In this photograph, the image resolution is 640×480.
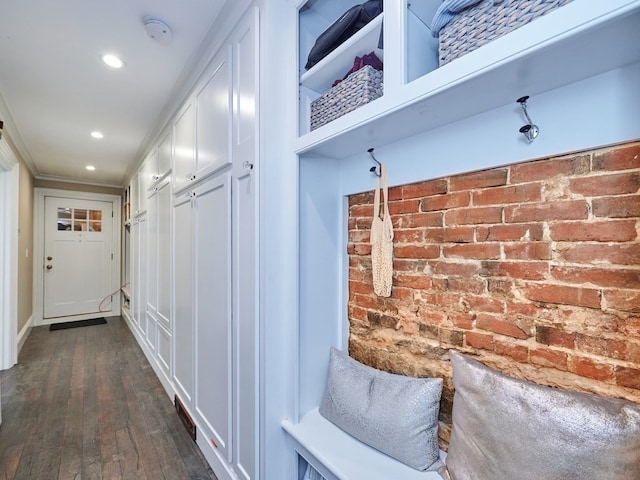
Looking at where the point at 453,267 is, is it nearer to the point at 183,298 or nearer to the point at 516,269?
the point at 516,269

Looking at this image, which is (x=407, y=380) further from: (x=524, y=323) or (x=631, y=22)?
(x=631, y=22)

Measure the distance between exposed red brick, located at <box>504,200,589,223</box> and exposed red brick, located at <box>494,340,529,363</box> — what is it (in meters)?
0.36

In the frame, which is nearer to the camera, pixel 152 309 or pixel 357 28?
pixel 357 28

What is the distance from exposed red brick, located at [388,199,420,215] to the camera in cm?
118

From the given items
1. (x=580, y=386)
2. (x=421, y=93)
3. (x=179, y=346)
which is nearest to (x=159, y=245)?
(x=179, y=346)

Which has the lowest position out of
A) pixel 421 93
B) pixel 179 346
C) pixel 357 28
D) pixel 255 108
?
pixel 179 346

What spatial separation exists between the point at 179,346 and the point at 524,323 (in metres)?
2.23

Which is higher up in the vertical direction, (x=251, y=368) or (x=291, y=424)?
(x=251, y=368)

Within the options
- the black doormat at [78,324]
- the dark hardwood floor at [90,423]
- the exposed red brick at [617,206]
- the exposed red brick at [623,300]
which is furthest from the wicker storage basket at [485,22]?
the black doormat at [78,324]

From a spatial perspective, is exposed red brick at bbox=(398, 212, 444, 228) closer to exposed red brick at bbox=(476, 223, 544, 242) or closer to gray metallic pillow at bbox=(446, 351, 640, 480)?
exposed red brick at bbox=(476, 223, 544, 242)

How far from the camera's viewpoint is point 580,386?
0.81m

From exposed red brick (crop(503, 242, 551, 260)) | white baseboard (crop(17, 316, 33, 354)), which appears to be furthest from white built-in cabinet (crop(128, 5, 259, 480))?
white baseboard (crop(17, 316, 33, 354))

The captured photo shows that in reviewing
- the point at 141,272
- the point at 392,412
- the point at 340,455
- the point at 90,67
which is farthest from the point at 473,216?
the point at 141,272

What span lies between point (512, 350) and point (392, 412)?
42cm
